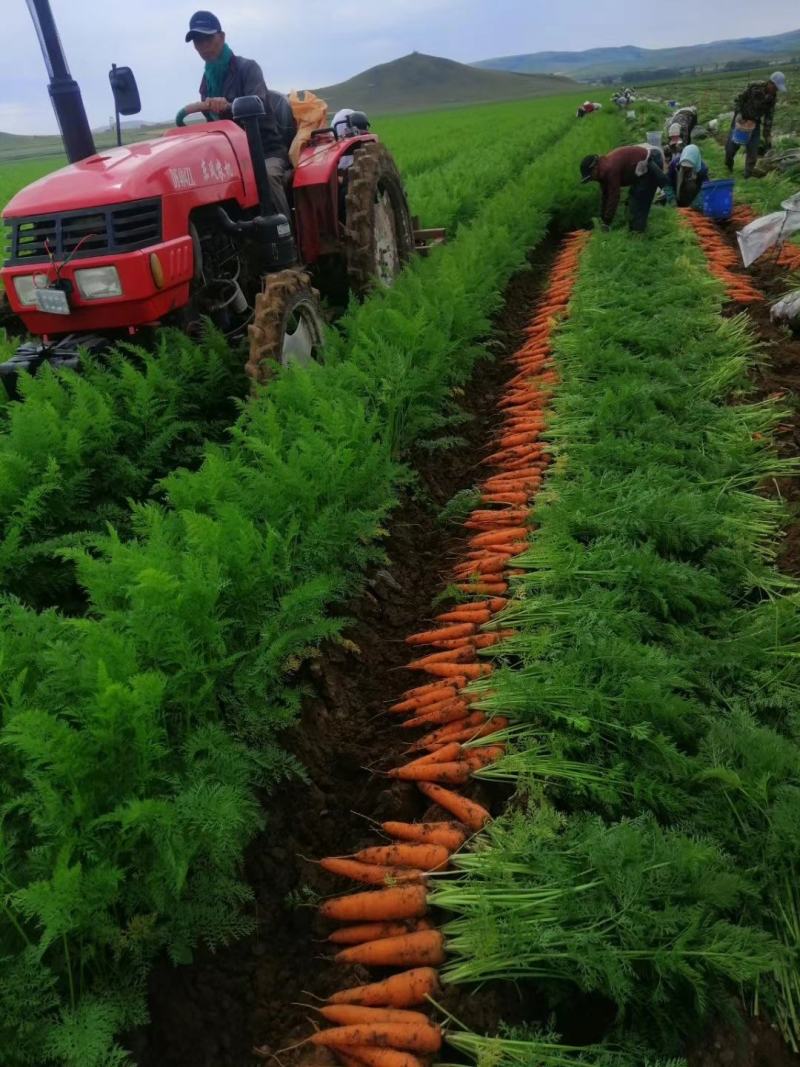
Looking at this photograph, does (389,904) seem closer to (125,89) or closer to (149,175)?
(149,175)

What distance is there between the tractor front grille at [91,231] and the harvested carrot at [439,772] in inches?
107

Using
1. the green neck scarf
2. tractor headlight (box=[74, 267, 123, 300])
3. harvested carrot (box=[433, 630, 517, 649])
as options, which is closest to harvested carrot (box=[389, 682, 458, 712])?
harvested carrot (box=[433, 630, 517, 649])

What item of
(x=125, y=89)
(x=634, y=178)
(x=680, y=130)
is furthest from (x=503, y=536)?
(x=680, y=130)

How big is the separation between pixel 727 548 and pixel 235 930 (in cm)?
252

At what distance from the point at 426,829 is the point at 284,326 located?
2.78 m

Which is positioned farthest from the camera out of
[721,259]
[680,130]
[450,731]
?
[680,130]

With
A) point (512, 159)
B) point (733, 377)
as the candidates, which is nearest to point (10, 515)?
point (733, 377)

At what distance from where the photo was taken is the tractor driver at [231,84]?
443 cm

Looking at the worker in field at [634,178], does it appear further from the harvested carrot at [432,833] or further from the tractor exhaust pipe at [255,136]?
the harvested carrot at [432,833]

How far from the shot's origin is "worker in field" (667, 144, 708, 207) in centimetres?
1083

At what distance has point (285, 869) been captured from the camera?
223cm

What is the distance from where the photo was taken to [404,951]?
195 cm

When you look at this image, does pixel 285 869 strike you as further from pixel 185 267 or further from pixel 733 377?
pixel 733 377

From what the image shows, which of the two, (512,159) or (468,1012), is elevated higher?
(512,159)
